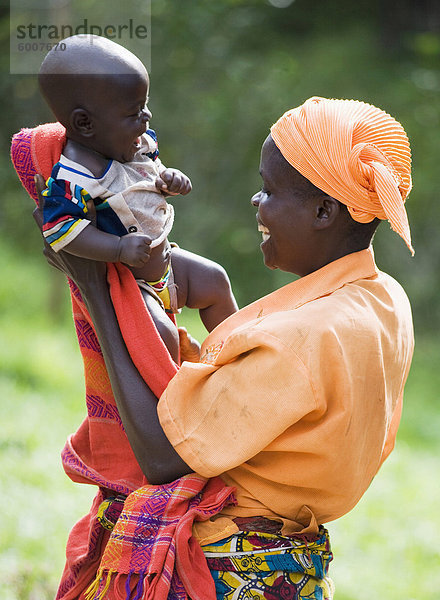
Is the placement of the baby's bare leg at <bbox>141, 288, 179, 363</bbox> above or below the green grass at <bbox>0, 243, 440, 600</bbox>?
above

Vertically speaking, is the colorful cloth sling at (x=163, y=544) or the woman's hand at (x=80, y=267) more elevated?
the woman's hand at (x=80, y=267)

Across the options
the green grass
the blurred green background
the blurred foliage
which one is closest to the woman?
the green grass

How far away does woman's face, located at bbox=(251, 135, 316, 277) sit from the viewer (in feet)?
6.00

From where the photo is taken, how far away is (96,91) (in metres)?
1.89

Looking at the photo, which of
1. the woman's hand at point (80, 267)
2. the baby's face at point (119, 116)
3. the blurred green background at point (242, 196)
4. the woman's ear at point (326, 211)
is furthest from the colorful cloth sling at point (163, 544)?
the blurred green background at point (242, 196)

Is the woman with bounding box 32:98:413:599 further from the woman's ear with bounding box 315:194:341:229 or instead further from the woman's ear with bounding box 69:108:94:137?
the woman's ear with bounding box 69:108:94:137

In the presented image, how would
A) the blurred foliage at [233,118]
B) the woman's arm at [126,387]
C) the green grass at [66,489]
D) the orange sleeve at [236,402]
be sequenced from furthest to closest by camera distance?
the blurred foliage at [233,118]
the green grass at [66,489]
the woman's arm at [126,387]
the orange sleeve at [236,402]

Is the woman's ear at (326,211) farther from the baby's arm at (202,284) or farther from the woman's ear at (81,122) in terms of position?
the woman's ear at (81,122)

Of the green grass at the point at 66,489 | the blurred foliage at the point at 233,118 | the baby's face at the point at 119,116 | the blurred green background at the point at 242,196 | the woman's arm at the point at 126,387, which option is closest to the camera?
the woman's arm at the point at 126,387

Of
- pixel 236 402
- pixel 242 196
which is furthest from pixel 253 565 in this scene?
pixel 242 196

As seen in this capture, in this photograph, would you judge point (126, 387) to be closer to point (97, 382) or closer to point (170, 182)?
point (97, 382)

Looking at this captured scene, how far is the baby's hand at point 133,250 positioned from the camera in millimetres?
1825

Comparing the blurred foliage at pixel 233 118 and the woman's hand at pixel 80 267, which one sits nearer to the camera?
the woman's hand at pixel 80 267

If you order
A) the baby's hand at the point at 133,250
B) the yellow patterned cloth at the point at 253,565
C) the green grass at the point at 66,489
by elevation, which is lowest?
the green grass at the point at 66,489
